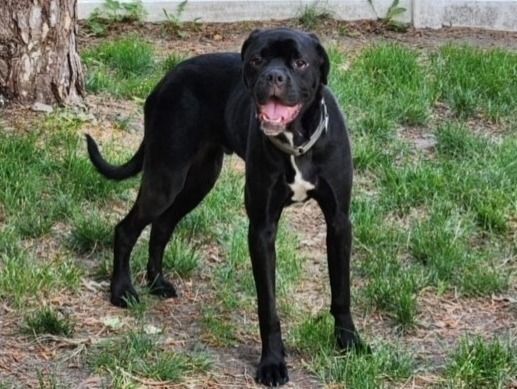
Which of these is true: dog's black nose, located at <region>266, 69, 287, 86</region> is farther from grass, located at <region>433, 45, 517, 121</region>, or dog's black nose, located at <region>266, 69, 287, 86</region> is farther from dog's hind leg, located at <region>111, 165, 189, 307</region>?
grass, located at <region>433, 45, 517, 121</region>

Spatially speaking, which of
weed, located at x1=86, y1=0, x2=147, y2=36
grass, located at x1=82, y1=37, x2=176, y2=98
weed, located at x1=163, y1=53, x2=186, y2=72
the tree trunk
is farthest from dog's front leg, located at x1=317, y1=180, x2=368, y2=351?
weed, located at x1=86, y1=0, x2=147, y2=36

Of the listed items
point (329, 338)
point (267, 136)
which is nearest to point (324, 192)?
point (267, 136)

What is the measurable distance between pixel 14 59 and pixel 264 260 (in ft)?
10.0

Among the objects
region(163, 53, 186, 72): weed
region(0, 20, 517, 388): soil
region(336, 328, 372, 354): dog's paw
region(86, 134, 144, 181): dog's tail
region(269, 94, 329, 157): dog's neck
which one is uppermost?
region(269, 94, 329, 157): dog's neck

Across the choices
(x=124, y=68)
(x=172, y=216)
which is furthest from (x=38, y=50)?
(x=172, y=216)

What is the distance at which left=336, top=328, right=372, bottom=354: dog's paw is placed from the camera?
473 cm

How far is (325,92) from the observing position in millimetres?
4605

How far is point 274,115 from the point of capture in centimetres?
423

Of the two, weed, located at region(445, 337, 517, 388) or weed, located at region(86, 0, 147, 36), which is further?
weed, located at region(86, 0, 147, 36)

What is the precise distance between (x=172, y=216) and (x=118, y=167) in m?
0.37

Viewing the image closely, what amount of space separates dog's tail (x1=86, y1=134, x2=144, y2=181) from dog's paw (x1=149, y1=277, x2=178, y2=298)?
1.68 ft

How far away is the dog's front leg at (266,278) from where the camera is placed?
4555mm

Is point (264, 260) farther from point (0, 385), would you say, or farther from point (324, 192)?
point (0, 385)

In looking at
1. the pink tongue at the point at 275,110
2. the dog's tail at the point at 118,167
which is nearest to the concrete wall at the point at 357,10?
the dog's tail at the point at 118,167
